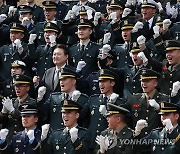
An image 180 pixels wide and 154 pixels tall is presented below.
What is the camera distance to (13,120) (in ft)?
46.1

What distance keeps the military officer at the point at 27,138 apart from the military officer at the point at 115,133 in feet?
3.79

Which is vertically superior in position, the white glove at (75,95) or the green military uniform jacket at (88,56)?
the green military uniform jacket at (88,56)

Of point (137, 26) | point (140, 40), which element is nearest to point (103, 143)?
point (140, 40)

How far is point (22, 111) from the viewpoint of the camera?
43.7 ft

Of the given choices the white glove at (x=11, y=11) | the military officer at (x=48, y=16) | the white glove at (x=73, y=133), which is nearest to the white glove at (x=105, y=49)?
the military officer at (x=48, y=16)

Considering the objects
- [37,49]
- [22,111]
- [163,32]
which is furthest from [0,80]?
[163,32]

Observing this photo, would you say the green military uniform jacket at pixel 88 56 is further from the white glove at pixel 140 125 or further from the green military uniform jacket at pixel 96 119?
the white glove at pixel 140 125

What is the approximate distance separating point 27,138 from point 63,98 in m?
1.14

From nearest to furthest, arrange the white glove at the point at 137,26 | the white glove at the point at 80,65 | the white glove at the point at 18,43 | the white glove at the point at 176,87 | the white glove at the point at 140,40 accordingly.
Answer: the white glove at the point at 176,87 < the white glove at the point at 140,40 < the white glove at the point at 80,65 < the white glove at the point at 137,26 < the white glove at the point at 18,43

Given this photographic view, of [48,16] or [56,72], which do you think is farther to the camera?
[48,16]

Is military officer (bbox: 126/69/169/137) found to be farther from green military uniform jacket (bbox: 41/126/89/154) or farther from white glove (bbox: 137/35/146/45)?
white glove (bbox: 137/35/146/45)

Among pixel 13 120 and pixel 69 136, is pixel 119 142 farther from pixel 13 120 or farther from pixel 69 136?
pixel 13 120

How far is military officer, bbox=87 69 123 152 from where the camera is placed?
531 inches

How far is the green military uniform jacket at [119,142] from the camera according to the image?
12242mm
